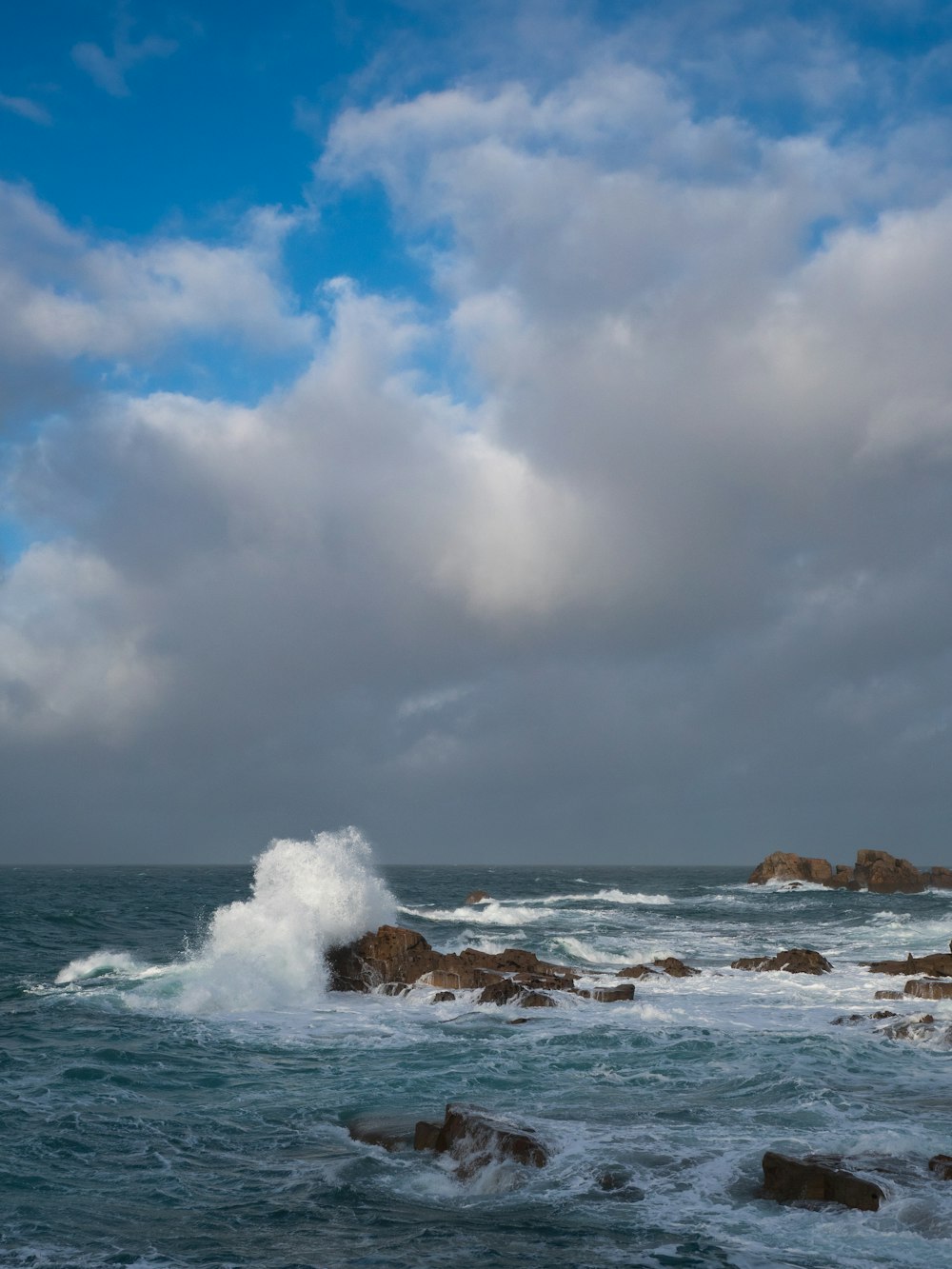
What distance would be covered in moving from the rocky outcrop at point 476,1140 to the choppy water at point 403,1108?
21 centimetres

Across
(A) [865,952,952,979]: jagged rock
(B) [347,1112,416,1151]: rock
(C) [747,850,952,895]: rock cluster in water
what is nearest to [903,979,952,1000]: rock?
(A) [865,952,952,979]: jagged rock

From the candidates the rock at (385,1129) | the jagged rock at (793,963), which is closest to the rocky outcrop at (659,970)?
the jagged rock at (793,963)

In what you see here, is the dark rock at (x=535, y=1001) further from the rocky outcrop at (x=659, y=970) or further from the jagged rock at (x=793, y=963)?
the jagged rock at (x=793, y=963)

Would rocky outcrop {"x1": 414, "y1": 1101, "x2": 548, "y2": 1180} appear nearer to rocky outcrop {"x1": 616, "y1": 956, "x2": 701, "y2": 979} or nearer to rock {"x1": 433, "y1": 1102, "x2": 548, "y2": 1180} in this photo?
rock {"x1": 433, "y1": 1102, "x2": 548, "y2": 1180}

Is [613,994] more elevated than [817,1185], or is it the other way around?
[817,1185]

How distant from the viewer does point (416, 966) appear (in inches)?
973

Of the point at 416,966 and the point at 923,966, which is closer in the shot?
the point at 416,966

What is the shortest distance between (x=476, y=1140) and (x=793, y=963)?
1881cm

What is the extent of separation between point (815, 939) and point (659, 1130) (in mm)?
30472

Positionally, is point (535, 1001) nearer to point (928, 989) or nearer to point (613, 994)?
point (613, 994)

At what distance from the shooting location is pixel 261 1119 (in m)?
13.2

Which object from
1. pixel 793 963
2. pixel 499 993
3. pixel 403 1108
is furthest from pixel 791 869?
pixel 403 1108

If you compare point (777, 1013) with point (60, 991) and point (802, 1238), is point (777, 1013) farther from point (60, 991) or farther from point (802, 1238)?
point (60, 991)

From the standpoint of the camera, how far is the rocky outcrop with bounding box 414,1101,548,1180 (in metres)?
10.8
